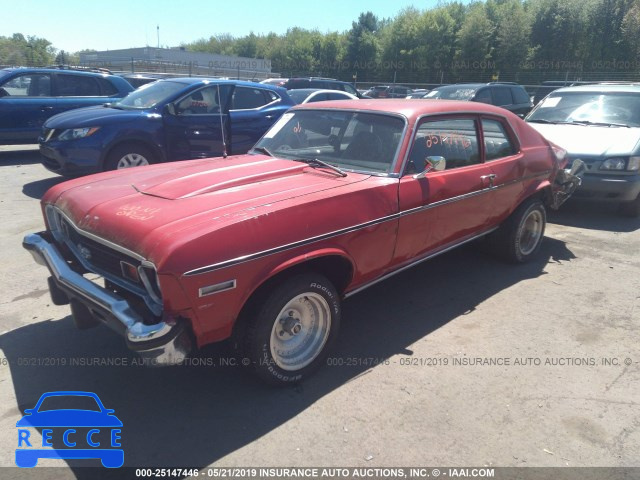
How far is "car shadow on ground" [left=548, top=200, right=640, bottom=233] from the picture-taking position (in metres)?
6.64

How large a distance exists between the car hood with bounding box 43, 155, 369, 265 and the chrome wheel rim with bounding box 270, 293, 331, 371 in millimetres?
665

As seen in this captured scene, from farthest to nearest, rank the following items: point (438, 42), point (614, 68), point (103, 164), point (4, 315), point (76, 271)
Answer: point (438, 42)
point (614, 68)
point (103, 164)
point (4, 315)
point (76, 271)

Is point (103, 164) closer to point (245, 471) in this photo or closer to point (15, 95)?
point (15, 95)

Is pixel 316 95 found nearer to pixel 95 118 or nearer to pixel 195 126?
pixel 195 126

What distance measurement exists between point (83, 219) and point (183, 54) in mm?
45088

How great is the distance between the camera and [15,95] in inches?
370

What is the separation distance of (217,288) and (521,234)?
146 inches

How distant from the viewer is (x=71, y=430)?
266cm

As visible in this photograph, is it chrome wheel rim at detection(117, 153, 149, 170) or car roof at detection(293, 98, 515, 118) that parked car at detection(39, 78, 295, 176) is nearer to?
chrome wheel rim at detection(117, 153, 149, 170)

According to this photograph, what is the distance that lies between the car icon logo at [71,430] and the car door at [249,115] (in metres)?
5.47

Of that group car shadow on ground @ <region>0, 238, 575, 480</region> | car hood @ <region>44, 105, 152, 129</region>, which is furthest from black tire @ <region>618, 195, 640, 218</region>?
car hood @ <region>44, 105, 152, 129</region>

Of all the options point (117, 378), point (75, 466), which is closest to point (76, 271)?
point (117, 378)

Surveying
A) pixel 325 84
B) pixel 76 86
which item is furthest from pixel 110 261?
pixel 325 84

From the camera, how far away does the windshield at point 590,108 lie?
24.0 feet
